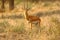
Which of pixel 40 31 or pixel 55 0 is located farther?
pixel 55 0

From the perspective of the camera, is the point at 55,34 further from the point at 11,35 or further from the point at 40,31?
the point at 11,35

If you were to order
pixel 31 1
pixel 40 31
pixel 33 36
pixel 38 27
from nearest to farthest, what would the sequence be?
pixel 33 36 → pixel 40 31 → pixel 38 27 → pixel 31 1

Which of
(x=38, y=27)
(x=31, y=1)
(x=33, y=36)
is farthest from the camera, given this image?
(x=31, y=1)

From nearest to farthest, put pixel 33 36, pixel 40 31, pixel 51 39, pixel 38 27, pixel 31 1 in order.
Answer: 1. pixel 51 39
2. pixel 33 36
3. pixel 40 31
4. pixel 38 27
5. pixel 31 1

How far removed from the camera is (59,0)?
17891mm

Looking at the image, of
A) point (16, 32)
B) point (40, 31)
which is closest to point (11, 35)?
point (16, 32)

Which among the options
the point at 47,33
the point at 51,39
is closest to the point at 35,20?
the point at 47,33

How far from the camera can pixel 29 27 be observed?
8.36m

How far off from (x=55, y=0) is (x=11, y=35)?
36.0ft

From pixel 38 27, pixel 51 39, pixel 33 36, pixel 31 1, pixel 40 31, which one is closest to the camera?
pixel 51 39

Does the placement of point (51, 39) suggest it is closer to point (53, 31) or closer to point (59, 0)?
point (53, 31)

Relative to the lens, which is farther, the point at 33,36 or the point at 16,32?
the point at 16,32

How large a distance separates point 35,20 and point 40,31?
0.51 m

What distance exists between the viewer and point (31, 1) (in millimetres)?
17469
